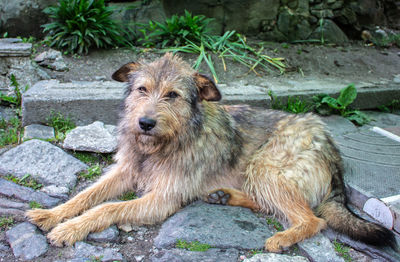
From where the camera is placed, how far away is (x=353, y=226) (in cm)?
314

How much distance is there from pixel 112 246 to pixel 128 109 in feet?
4.05

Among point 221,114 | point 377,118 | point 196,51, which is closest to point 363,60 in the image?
point 377,118

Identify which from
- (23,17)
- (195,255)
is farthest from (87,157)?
(23,17)

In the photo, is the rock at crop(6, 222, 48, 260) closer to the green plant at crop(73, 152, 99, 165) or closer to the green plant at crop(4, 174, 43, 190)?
the green plant at crop(4, 174, 43, 190)

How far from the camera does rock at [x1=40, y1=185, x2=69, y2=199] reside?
374cm

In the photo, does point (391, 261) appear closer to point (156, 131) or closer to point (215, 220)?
point (215, 220)

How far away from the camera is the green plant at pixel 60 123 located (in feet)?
16.0

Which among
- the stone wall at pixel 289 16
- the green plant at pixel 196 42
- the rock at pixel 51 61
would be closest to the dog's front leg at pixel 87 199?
the rock at pixel 51 61

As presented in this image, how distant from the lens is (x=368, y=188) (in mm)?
3797

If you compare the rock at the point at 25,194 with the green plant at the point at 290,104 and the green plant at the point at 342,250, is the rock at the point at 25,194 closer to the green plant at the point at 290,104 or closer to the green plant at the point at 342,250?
the green plant at the point at 342,250

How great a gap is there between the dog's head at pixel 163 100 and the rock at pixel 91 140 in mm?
1088

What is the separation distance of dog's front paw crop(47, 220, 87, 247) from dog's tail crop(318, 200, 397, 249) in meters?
2.27

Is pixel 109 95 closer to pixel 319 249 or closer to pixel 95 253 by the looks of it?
pixel 95 253

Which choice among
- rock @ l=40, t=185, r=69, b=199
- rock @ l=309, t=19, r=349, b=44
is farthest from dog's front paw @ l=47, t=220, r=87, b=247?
rock @ l=309, t=19, r=349, b=44
